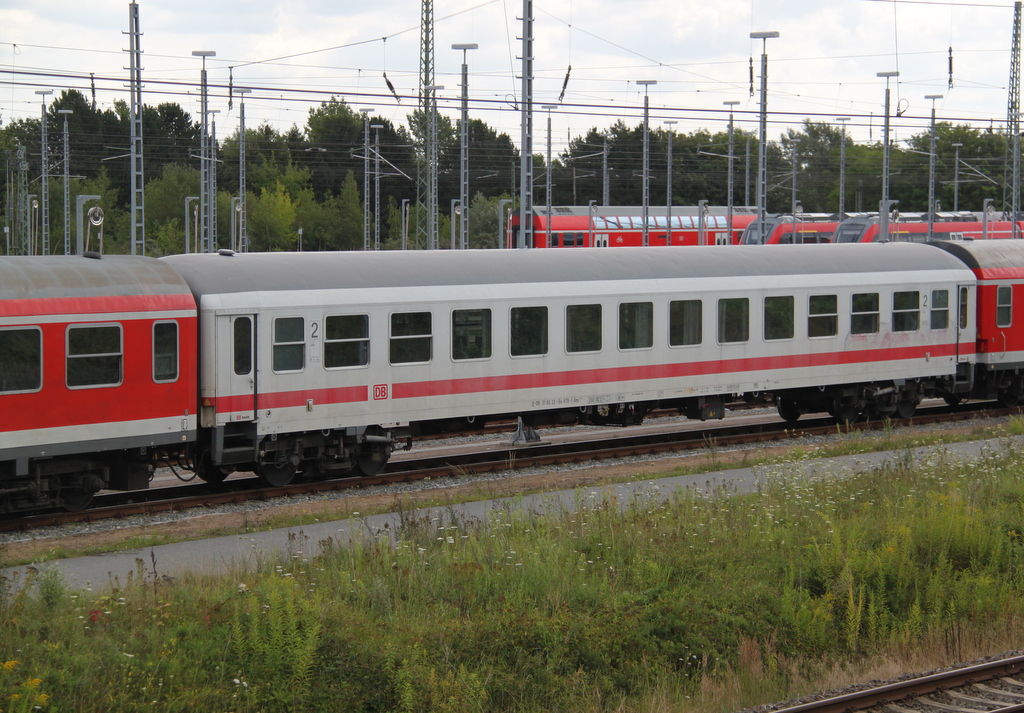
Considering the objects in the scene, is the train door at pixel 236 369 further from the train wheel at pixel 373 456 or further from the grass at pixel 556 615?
the grass at pixel 556 615

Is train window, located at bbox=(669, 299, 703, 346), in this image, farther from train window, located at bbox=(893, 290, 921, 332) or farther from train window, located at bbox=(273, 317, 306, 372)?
A: train window, located at bbox=(273, 317, 306, 372)

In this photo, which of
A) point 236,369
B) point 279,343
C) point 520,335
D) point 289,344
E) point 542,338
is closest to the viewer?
point 236,369

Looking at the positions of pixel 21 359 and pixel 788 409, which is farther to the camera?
pixel 788 409

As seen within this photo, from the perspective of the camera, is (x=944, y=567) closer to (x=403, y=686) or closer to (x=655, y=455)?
(x=403, y=686)

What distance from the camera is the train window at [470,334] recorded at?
57.4 feet

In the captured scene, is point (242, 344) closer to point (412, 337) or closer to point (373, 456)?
point (412, 337)

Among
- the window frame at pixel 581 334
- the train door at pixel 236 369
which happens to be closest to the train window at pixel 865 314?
the window frame at pixel 581 334

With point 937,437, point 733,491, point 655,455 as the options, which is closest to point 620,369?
point 655,455

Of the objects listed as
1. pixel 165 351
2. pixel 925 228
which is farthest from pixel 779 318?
pixel 925 228

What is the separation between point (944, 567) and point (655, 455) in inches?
305

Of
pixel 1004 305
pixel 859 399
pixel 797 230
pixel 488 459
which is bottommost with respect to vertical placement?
pixel 488 459

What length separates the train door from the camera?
15500mm

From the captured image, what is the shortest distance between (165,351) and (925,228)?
48.9 m

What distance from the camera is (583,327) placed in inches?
737
